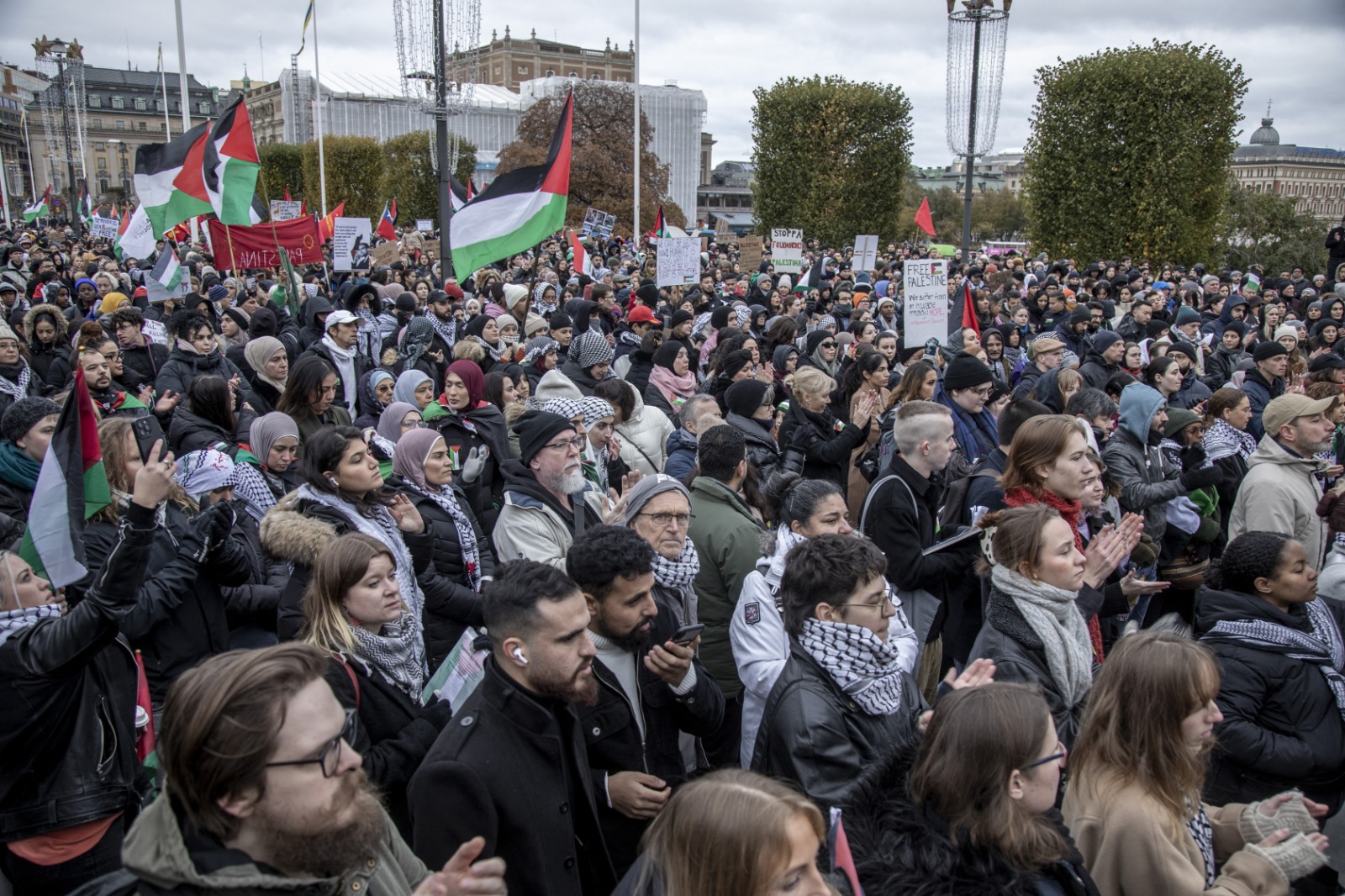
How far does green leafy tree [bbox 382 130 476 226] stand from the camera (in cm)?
5081

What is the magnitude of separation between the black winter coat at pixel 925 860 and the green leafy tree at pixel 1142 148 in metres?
29.0

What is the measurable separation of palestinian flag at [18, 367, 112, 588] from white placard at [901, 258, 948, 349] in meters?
7.19

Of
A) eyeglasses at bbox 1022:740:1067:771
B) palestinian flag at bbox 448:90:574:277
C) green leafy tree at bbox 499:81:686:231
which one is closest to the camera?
eyeglasses at bbox 1022:740:1067:771

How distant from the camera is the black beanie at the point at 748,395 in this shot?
6008 millimetres

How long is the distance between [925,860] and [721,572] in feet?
7.04

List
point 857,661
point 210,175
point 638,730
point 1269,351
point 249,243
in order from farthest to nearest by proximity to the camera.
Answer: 1. point 249,243
2. point 210,175
3. point 1269,351
4. point 638,730
5. point 857,661

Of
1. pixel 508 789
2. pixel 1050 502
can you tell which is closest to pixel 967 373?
pixel 1050 502

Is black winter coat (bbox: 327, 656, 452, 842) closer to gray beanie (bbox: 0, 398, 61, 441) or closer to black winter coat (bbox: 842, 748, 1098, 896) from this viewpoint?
black winter coat (bbox: 842, 748, 1098, 896)

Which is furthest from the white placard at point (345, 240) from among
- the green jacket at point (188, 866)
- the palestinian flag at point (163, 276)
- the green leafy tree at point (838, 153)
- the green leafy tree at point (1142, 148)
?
the green leafy tree at point (838, 153)

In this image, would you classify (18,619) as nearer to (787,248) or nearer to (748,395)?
(748,395)

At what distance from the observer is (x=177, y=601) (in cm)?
349

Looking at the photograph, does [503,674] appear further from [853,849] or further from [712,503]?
[712,503]

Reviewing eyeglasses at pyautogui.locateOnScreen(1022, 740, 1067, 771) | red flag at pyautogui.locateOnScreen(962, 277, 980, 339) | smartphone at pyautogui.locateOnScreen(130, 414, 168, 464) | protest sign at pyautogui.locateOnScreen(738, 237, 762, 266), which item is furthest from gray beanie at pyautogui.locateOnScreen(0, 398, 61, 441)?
Result: protest sign at pyautogui.locateOnScreen(738, 237, 762, 266)

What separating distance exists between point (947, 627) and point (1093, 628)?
61 centimetres
